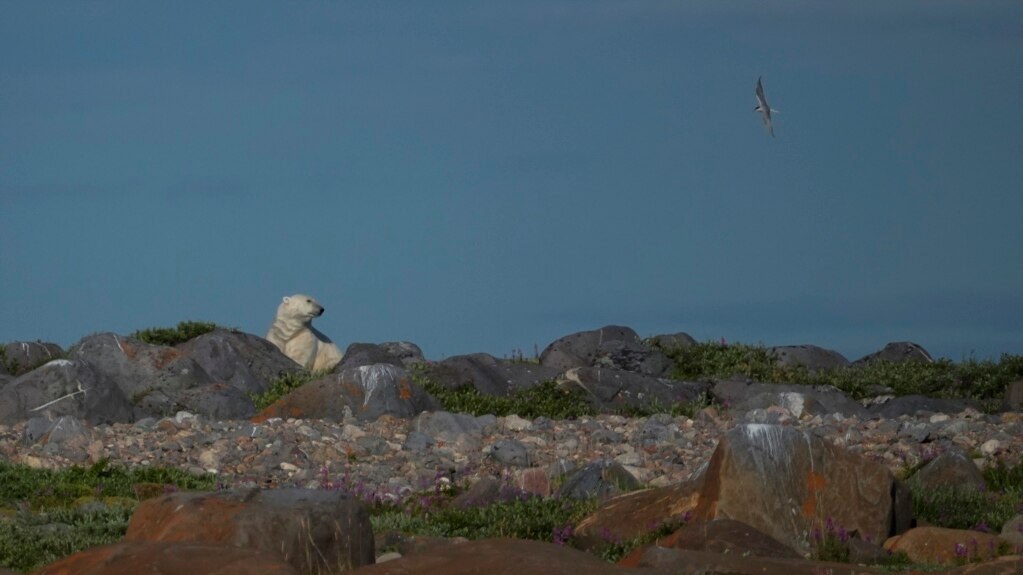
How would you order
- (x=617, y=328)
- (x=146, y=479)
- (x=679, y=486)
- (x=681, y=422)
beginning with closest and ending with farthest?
1. (x=679, y=486)
2. (x=146, y=479)
3. (x=681, y=422)
4. (x=617, y=328)

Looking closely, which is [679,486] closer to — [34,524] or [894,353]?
[34,524]

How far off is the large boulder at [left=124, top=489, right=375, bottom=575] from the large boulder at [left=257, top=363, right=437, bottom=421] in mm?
10331

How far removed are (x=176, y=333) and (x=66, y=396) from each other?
784 cm

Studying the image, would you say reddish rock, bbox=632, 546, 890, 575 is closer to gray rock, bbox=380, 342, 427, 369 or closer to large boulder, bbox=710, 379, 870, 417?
large boulder, bbox=710, 379, 870, 417

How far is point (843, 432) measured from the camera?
57.3 ft

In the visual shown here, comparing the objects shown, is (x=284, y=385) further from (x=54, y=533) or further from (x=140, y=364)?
(x=54, y=533)

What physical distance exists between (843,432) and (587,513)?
6.93 metres

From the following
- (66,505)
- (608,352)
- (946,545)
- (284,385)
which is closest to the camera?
(946,545)

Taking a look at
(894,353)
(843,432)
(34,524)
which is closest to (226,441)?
(34,524)

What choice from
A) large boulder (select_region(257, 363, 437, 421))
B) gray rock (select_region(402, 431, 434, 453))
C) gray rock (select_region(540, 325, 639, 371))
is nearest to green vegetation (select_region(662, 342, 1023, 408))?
gray rock (select_region(540, 325, 639, 371))

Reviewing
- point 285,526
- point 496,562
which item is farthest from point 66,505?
point 496,562

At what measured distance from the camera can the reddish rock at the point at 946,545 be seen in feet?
33.1

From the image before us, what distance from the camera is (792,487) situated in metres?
10.8

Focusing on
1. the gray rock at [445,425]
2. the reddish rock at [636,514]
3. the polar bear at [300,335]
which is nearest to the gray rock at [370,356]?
the polar bear at [300,335]
